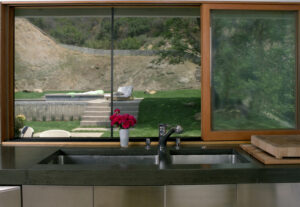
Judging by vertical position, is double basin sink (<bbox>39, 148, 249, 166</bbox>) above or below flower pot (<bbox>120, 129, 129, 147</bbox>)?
below

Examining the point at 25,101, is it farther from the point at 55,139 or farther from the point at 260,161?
the point at 260,161

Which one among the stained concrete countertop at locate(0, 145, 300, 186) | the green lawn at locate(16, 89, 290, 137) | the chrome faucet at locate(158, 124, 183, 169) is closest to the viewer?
the stained concrete countertop at locate(0, 145, 300, 186)

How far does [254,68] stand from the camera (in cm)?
223

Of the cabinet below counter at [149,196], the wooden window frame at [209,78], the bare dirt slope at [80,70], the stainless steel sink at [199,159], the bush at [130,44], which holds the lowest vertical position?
the cabinet below counter at [149,196]

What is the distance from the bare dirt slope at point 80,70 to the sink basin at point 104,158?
363 inches

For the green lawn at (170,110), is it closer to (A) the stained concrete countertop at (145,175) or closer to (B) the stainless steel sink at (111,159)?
(B) the stainless steel sink at (111,159)

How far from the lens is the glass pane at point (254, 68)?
87.6 inches

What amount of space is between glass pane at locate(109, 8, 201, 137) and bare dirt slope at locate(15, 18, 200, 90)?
0.12 feet

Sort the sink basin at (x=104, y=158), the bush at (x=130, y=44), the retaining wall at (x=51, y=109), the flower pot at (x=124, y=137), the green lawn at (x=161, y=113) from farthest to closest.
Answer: the bush at (x=130, y=44) < the green lawn at (x=161, y=113) < the retaining wall at (x=51, y=109) < the flower pot at (x=124, y=137) < the sink basin at (x=104, y=158)

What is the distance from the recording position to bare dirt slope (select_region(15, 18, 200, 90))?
10.9 metres

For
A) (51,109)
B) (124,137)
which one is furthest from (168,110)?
(124,137)

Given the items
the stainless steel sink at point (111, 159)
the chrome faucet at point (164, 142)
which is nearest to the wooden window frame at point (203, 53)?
the chrome faucet at point (164, 142)

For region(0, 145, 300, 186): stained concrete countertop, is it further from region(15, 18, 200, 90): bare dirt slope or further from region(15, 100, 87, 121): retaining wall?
region(15, 100, 87, 121): retaining wall

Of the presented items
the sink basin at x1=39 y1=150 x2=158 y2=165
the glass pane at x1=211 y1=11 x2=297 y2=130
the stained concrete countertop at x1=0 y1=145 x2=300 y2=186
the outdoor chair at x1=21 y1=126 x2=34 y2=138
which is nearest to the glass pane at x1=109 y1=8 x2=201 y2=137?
the outdoor chair at x1=21 y1=126 x2=34 y2=138
